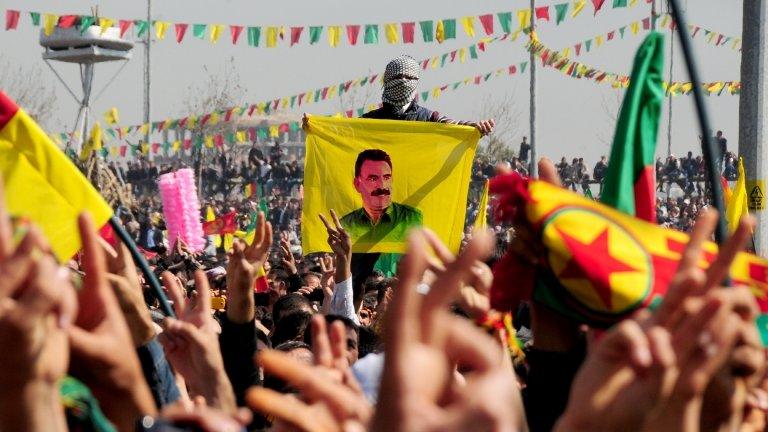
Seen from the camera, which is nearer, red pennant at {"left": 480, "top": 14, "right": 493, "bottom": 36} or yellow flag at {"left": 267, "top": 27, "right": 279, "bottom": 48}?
red pennant at {"left": 480, "top": 14, "right": 493, "bottom": 36}

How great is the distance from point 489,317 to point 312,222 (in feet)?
15.9

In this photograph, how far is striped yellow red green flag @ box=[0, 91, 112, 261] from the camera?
4.38 m

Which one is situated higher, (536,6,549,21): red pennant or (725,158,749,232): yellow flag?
(536,6,549,21): red pennant

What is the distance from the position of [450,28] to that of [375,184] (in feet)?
34.6

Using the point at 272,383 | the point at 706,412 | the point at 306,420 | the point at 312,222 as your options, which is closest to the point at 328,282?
the point at 312,222

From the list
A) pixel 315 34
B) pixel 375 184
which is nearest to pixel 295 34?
pixel 315 34

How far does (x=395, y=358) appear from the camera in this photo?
215 cm

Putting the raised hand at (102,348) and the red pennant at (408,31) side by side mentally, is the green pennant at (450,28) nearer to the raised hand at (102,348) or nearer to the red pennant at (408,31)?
the red pennant at (408,31)

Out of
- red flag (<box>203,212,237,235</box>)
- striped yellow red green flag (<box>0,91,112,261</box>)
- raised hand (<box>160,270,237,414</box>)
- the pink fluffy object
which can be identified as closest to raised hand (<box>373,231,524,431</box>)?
raised hand (<box>160,270,237,414</box>)

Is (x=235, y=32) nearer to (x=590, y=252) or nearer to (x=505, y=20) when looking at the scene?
(x=505, y=20)

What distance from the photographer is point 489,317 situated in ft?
13.8

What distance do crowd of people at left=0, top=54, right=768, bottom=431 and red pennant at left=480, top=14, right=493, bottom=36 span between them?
14299 mm

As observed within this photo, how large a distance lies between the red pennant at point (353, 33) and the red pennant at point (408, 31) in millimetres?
613

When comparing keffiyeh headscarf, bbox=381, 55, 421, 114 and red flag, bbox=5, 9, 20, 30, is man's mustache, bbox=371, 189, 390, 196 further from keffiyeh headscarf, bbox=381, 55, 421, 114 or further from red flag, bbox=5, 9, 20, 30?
red flag, bbox=5, 9, 20, 30
